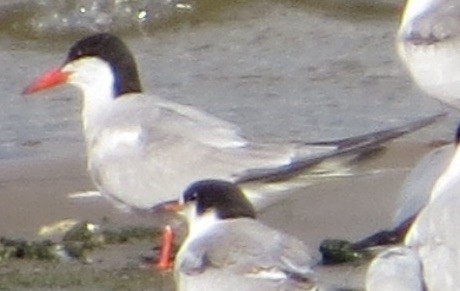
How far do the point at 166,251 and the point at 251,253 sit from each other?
1.30 meters

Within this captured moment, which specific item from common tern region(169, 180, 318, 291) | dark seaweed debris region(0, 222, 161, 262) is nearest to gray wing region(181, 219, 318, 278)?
common tern region(169, 180, 318, 291)

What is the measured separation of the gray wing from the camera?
215 inches

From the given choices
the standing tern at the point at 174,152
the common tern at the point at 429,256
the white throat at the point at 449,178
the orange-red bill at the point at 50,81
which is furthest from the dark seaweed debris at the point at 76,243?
the common tern at the point at 429,256

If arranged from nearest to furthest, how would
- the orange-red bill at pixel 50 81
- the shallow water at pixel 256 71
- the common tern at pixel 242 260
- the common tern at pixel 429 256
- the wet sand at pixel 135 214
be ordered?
the common tern at pixel 429 256, the common tern at pixel 242 260, the wet sand at pixel 135 214, the orange-red bill at pixel 50 81, the shallow water at pixel 256 71

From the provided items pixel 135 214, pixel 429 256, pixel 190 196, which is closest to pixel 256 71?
pixel 135 214

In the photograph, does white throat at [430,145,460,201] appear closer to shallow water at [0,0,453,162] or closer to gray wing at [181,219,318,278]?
gray wing at [181,219,318,278]

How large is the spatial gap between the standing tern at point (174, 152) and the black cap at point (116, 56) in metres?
0.27

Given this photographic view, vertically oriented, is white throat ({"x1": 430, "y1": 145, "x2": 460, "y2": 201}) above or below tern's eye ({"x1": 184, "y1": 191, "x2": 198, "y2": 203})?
above

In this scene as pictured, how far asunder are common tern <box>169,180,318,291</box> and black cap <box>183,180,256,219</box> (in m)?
0.02

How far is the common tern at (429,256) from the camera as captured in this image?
5.20 m

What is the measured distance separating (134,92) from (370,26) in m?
4.48

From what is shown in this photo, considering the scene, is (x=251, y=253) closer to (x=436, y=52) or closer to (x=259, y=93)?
(x=436, y=52)

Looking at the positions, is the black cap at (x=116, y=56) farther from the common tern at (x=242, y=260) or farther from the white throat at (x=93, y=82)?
the common tern at (x=242, y=260)

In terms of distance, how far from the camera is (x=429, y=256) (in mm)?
5301
